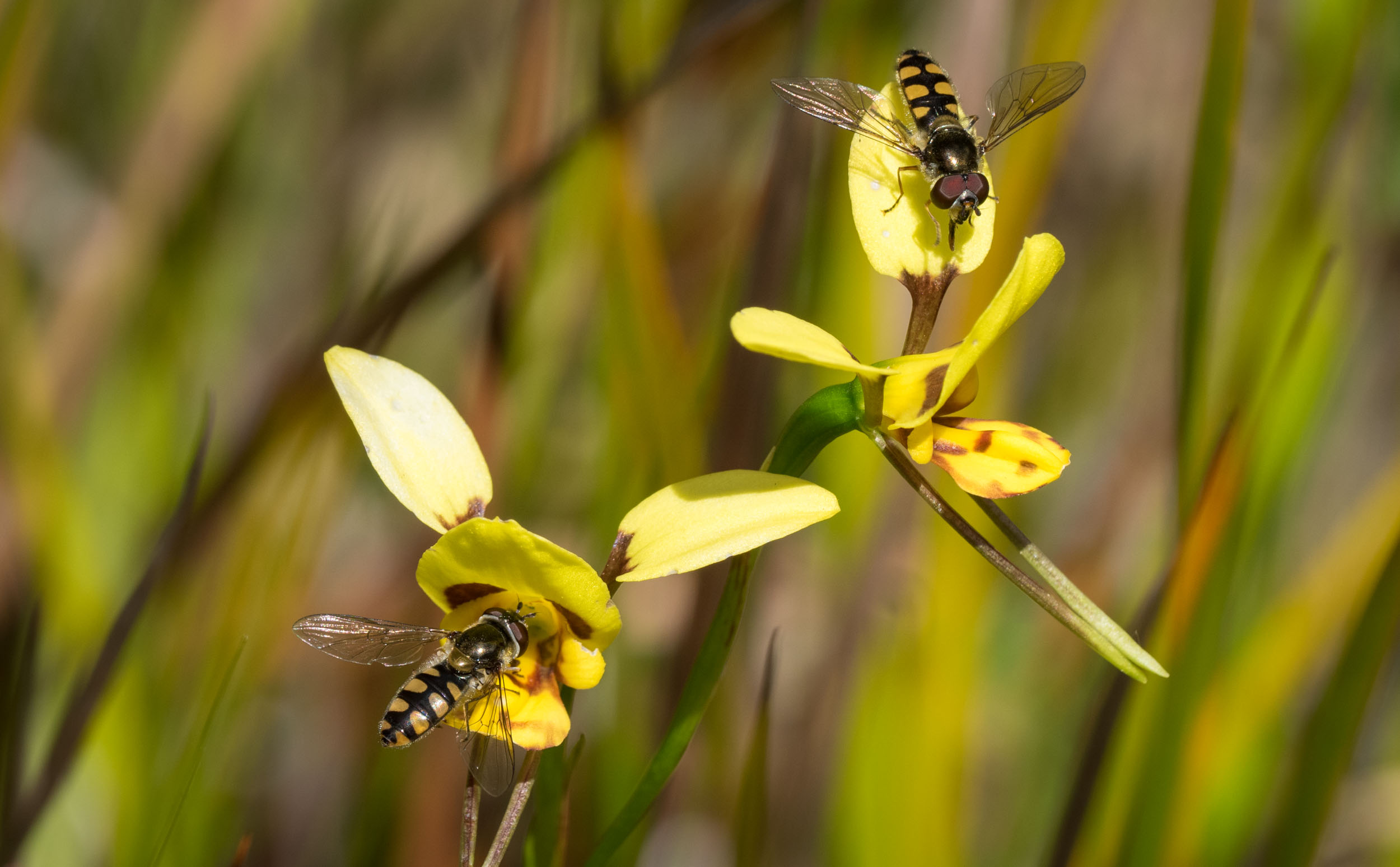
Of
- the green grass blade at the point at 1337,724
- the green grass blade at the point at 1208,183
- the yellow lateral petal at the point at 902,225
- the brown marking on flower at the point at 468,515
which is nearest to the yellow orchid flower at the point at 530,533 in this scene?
the brown marking on flower at the point at 468,515

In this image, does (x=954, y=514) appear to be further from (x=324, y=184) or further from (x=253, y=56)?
(x=324, y=184)

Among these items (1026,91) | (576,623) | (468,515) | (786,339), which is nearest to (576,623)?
(576,623)

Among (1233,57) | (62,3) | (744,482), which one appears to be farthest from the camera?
(62,3)

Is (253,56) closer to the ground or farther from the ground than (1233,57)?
closer to the ground

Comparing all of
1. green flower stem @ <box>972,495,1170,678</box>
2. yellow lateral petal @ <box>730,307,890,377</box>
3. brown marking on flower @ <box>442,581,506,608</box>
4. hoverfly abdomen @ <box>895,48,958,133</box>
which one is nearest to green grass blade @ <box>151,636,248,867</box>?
brown marking on flower @ <box>442,581,506,608</box>

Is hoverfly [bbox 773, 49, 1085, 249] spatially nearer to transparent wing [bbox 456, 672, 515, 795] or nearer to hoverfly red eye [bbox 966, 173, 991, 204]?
hoverfly red eye [bbox 966, 173, 991, 204]

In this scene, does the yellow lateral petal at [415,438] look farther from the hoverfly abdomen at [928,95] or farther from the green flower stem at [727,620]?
the hoverfly abdomen at [928,95]

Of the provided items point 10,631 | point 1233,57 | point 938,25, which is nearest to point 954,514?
point 1233,57
